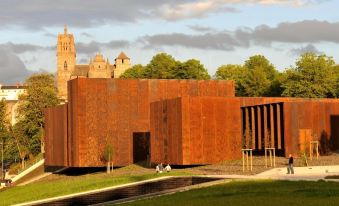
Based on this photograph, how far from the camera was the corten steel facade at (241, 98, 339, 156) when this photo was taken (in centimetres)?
5003

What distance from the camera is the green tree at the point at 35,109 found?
89119 millimetres

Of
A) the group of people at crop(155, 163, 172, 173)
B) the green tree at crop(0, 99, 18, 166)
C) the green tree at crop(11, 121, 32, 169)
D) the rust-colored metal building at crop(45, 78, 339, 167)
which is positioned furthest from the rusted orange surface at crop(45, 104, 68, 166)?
the green tree at crop(0, 99, 18, 166)

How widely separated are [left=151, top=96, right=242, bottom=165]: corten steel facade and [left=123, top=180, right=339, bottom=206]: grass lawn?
17.9m

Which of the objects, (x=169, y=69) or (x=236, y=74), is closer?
(x=169, y=69)

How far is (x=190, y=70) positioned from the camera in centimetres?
9119

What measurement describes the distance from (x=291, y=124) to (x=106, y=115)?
640 inches

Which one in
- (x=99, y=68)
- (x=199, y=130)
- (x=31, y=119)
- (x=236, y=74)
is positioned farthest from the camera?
(x=99, y=68)

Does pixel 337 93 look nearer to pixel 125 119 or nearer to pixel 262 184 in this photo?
pixel 125 119

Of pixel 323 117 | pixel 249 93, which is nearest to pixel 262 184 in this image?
pixel 323 117

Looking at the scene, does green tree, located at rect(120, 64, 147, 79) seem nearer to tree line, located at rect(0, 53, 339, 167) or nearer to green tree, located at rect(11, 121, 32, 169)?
tree line, located at rect(0, 53, 339, 167)

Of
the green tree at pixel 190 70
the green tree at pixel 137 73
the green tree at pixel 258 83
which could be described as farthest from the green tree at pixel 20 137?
the green tree at pixel 258 83

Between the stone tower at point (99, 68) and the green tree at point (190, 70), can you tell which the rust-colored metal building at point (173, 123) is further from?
the stone tower at point (99, 68)

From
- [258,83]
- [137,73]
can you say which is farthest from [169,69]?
[258,83]

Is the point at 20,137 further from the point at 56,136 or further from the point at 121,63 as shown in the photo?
the point at 121,63
